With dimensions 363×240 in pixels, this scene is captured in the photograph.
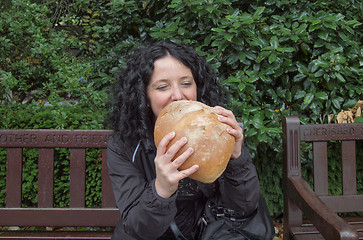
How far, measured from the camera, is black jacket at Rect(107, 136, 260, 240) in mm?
1348

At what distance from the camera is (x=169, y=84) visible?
158 cm

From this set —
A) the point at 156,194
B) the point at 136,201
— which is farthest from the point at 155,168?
the point at 156,194

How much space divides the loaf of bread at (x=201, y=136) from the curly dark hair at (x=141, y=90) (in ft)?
1.46

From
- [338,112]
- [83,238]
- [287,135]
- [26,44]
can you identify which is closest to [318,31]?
[338,112]

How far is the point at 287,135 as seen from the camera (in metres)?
1.98

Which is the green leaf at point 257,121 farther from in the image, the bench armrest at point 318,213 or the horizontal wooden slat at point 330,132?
the bench armrest at point 318,213

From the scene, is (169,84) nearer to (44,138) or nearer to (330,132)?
(44,138)

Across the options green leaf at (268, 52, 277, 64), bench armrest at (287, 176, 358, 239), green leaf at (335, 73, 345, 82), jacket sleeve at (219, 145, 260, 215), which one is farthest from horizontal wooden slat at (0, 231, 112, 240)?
green leaf at (335, 73, 345, 82)

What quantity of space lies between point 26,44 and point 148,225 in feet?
10.4

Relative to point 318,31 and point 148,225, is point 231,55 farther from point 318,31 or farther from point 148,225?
point 148,225

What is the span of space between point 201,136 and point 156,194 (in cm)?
31

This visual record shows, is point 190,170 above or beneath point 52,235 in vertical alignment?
above

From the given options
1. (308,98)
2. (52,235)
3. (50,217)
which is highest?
(308,98)

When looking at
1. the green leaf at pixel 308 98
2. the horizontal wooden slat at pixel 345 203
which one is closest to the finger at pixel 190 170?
the horizontal wooden slat at pixel 345 203
